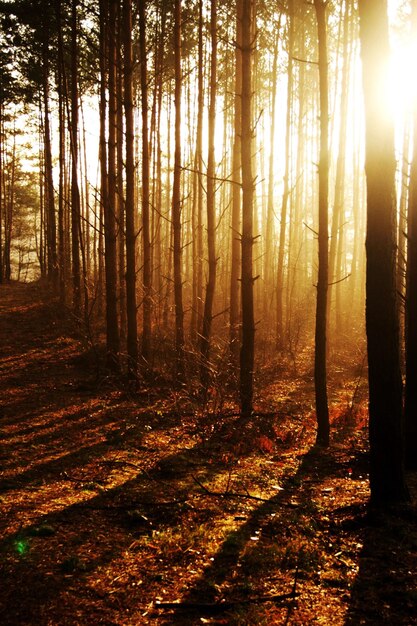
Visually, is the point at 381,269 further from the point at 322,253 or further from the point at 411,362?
the point at 322,253

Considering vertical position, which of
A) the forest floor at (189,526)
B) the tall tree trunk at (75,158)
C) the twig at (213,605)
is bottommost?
the forest floor at (189,526)

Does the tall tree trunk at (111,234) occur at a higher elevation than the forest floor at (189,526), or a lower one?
higher

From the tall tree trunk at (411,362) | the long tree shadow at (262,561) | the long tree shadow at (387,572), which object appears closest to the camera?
the long tree shadow at (387,572)

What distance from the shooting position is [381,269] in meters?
4.49

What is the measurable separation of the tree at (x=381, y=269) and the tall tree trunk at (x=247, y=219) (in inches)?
143

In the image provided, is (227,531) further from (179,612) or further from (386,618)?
(386,618)

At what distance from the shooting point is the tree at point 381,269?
448cm

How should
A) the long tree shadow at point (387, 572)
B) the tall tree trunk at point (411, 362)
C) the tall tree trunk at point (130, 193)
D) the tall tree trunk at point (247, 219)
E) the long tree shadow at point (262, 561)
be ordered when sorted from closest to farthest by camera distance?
the long tree shadow at point (387, 572)
the long tree shadow at point (262, 561)
the tall tree trunk at point (411, 362)
the tall tree trunk at point (247, 219)
the tall tree trunk at point (130, 193)

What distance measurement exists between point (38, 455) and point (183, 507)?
2527mm

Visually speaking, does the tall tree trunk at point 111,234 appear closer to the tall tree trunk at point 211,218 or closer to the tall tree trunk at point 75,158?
the tall tree trunk at point 75,158

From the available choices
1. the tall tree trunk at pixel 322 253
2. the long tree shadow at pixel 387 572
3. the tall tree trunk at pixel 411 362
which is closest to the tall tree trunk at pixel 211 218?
the tall tree trunk at pixel 322 253

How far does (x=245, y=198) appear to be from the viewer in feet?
26.8

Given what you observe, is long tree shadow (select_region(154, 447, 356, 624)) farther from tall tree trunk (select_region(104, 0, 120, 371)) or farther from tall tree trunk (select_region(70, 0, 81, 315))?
tall tree trunk (select_region(70, 0, 81, 315))

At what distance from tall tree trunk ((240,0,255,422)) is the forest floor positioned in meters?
0.67
